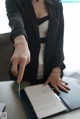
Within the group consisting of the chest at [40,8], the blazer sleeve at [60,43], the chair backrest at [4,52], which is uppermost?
the chest at [40,8]

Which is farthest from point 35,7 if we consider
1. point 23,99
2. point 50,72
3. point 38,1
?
point 23,99

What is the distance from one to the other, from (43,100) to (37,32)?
0.99ft

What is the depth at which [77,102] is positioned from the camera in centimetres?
72

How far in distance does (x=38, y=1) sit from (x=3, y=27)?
60 centimetres

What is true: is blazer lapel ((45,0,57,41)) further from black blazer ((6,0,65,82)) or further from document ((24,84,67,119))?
document ((24,84,67,119))

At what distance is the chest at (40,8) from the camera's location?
0.88m

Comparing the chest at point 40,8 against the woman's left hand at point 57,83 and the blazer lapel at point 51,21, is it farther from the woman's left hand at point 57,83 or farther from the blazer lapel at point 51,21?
the woman's left hand at point 57,83

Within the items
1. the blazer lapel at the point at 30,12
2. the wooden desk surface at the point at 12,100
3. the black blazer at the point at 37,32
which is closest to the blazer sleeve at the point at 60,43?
the black blazer at the point at 37,32

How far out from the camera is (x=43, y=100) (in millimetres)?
721

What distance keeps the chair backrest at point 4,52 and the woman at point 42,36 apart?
26 cm

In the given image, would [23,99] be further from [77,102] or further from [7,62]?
[7,62]

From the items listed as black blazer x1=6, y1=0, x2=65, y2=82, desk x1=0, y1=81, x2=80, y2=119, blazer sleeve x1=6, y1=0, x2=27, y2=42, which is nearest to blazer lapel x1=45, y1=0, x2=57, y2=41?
black blazer x1=6, y1=0, x2=65, y2=82

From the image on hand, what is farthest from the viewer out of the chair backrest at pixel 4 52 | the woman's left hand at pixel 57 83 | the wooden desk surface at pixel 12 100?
the chair backrest at pixel 4 52

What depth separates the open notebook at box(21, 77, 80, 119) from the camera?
66cm
